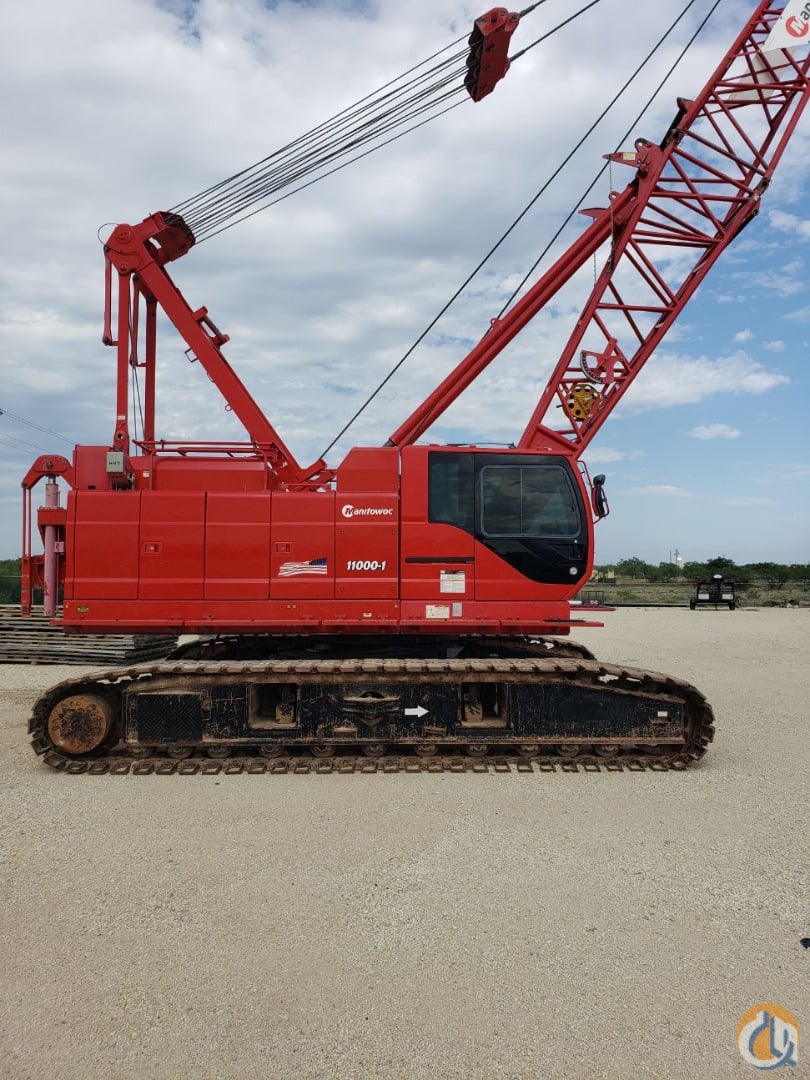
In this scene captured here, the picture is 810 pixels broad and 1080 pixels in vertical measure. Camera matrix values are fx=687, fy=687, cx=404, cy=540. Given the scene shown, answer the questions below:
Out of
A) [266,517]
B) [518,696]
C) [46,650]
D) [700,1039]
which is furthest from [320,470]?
[46,650]

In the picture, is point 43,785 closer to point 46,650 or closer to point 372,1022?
point 372,1022

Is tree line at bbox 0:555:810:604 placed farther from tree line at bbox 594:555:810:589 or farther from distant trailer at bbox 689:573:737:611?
distant trailer at bbox 689:573:737:611

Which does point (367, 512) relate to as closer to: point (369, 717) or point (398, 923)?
point (369, 717)

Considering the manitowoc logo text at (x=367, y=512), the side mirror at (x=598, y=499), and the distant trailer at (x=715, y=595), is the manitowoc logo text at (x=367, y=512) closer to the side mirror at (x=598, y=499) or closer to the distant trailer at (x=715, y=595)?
the side mirror at (x=598, y=499)

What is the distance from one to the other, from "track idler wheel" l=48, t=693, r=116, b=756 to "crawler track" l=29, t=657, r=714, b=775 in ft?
0.03

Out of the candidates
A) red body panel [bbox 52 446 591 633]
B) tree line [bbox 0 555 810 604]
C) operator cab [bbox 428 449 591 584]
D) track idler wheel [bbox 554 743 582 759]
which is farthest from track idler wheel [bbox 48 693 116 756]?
tree line [bbox 0 555 810 604]

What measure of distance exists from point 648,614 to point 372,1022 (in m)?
25.3

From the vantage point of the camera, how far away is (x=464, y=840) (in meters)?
5.04

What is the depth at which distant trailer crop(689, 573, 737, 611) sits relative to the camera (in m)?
29.4

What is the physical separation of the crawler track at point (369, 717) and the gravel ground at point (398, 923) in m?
0.41


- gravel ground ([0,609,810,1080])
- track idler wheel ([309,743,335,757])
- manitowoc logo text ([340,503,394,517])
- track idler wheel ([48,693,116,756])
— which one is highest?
manitowoc logo text ([340,503,394,517])

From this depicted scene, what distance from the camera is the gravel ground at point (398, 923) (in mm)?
2971

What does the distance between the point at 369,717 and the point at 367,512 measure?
211 cm

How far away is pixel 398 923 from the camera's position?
12.8 feet
